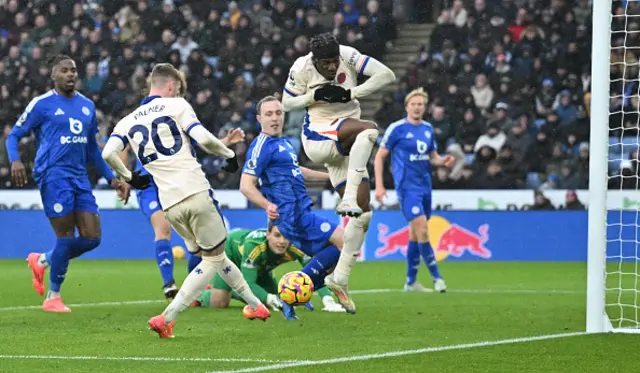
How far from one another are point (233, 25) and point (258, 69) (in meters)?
1.42

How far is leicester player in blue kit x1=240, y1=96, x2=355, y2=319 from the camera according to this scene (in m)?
10.2

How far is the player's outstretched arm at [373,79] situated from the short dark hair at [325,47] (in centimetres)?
31

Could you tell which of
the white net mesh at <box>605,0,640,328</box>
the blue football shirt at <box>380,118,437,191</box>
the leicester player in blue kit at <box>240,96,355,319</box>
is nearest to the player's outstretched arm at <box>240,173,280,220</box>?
the leicester player in blue kit at <box>240,96,355,319</box>

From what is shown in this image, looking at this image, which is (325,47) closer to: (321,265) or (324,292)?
(321,265)

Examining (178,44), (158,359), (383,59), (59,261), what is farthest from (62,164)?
(383,59)

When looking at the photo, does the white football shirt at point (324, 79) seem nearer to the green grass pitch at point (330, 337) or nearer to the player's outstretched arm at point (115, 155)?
the green grass pitch at point (330, 337)

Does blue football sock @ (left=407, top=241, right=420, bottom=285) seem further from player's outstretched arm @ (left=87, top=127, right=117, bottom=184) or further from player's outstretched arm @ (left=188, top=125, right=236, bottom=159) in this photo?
player's outstretched arm @ (left=188, top=125, right=236, bottom=159)

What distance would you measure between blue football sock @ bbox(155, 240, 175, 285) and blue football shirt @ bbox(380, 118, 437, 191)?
11.0 feet

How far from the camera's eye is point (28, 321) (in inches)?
373

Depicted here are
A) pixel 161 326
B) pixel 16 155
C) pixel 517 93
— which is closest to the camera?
pixel 161 326

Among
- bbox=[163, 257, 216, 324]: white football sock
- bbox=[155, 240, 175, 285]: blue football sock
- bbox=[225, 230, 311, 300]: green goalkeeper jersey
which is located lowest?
bbox=[155, 240, 175, 285]: blue football sock

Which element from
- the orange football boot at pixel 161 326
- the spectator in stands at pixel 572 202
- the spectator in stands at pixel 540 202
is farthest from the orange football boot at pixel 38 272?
the spectator in stands at pixel 572 202

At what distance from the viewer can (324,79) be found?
9.81m

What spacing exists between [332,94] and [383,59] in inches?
623
